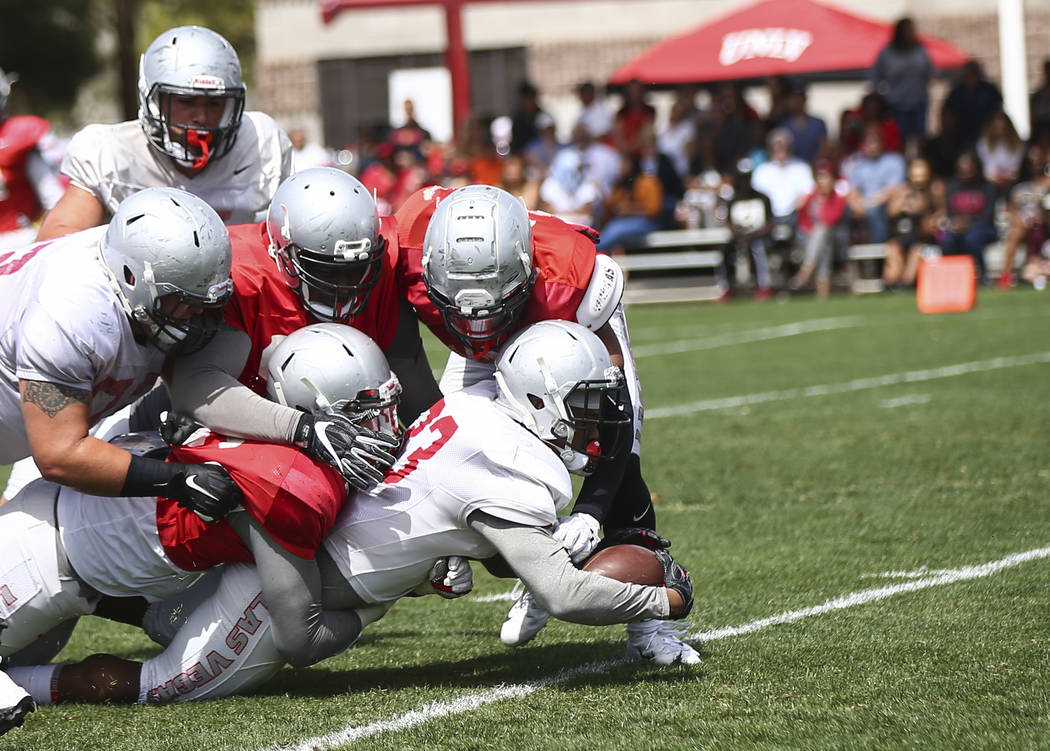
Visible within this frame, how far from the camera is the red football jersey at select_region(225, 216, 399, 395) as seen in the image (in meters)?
4.28

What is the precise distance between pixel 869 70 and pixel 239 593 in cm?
1487

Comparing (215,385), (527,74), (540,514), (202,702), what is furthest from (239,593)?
(527,74)

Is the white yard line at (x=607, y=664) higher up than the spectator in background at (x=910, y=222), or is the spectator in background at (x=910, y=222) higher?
the spectator in background at (x=910, y=222)

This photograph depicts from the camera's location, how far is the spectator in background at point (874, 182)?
1502 cm

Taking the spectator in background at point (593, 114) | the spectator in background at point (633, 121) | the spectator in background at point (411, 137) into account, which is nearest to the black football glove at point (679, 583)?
the spectator in background at point (633, 121)

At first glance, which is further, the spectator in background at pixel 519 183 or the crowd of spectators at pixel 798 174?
the crowd of spectators at pixel 798 174

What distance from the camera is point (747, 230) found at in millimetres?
14828

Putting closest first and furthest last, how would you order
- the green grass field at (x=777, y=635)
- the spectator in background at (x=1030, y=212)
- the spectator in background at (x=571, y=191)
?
the green grass field at (x=777, y=635) → the spectator in background at (x=1030, y=212) → the spectator in background at (x=571, y=191)

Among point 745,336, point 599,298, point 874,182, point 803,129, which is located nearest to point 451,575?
point 599,298

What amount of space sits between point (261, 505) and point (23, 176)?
15.9 feet

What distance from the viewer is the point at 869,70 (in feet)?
57.2

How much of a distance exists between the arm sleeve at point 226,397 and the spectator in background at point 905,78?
12.7 meters

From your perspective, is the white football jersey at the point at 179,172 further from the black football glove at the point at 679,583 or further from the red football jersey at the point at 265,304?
the black football glove at the point at 679,583

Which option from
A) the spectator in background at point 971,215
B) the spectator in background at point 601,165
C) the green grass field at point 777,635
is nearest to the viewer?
the green grass field at point 777,635
